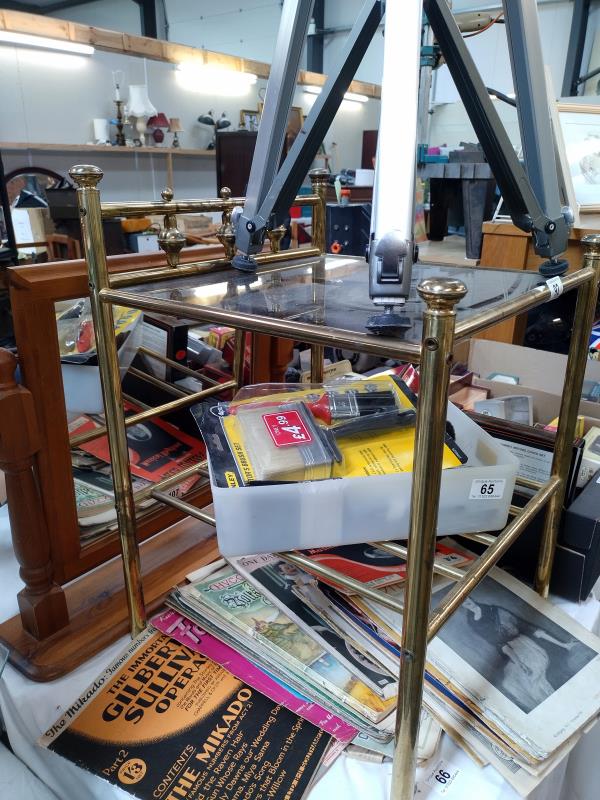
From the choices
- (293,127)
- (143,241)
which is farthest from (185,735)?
(293,127)

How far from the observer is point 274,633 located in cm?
65

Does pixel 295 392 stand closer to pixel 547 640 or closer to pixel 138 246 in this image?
pixel 547 640

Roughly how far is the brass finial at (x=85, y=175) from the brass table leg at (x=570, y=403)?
483 millimetres

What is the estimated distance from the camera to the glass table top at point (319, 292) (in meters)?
0.46

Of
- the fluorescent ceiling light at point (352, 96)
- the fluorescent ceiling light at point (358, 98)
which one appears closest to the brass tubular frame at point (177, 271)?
the fluorescent ceiling light at point (352, 96)

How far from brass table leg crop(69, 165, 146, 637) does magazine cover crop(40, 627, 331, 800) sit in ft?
0.27

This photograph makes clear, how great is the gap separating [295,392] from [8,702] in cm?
44

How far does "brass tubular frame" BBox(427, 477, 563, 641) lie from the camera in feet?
1.53

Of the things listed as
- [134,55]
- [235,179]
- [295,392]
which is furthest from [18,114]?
[295,392]

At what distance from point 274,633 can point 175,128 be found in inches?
146

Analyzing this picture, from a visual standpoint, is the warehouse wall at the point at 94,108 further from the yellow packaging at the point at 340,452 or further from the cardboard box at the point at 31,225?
the yellow packaging at the point at 340,452

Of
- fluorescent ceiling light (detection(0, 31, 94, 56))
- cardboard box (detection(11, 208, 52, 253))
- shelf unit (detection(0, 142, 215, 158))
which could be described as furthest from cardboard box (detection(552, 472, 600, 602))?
fluorescent ceiling light (detection(0, 31, 94, 56))

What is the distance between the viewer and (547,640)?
0.66 m

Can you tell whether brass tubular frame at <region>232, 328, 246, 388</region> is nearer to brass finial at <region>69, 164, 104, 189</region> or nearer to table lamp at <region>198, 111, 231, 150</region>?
brass finial at <region>69, 164, 104, 189</region>
